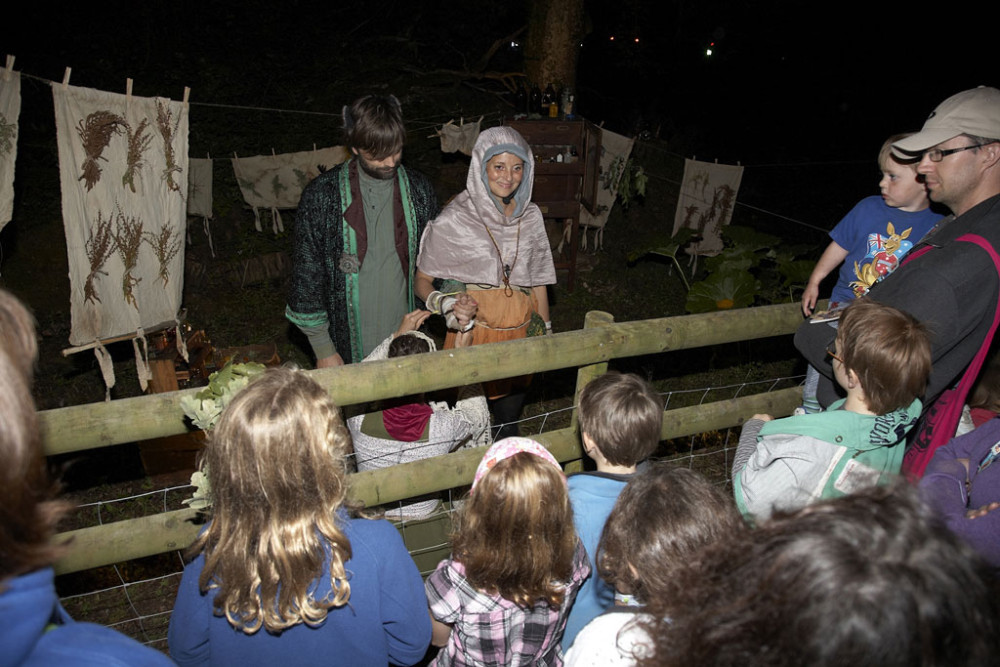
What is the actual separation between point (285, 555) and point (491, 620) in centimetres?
61

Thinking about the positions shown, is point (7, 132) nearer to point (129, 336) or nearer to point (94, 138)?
point (94, 138)

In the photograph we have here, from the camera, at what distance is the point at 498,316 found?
301 cm

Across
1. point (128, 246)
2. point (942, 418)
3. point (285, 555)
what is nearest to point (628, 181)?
point (128, 246)

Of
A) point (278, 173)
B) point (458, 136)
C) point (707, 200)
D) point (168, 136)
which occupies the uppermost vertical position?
point (458, 136)

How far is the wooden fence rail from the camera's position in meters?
1.94

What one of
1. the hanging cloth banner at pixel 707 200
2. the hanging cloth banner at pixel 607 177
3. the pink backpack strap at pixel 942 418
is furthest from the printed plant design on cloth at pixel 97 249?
the hanging cloth banner at pixel 707 200

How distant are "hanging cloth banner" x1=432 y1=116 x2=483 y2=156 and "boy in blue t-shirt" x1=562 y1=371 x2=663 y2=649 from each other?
7018 millimetres

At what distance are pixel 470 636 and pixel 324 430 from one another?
734 mm

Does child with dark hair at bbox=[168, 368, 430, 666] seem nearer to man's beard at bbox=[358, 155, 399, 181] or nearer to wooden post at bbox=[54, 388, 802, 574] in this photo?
wooden post at bbox=[54, 388, 802, 574]

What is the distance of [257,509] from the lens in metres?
1.36

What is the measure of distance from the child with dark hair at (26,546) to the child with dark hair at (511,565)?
2.67ft

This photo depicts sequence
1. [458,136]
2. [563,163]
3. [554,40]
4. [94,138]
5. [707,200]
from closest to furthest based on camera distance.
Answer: [94,138]
[563,163]
[554,40]
[458,136]
[707,200]

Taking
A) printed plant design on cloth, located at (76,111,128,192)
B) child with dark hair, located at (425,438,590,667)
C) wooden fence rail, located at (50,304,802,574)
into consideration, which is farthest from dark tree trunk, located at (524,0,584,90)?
child with dark hair, located at (425,438,590,667)

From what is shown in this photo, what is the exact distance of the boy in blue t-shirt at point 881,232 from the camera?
2.86 metres
